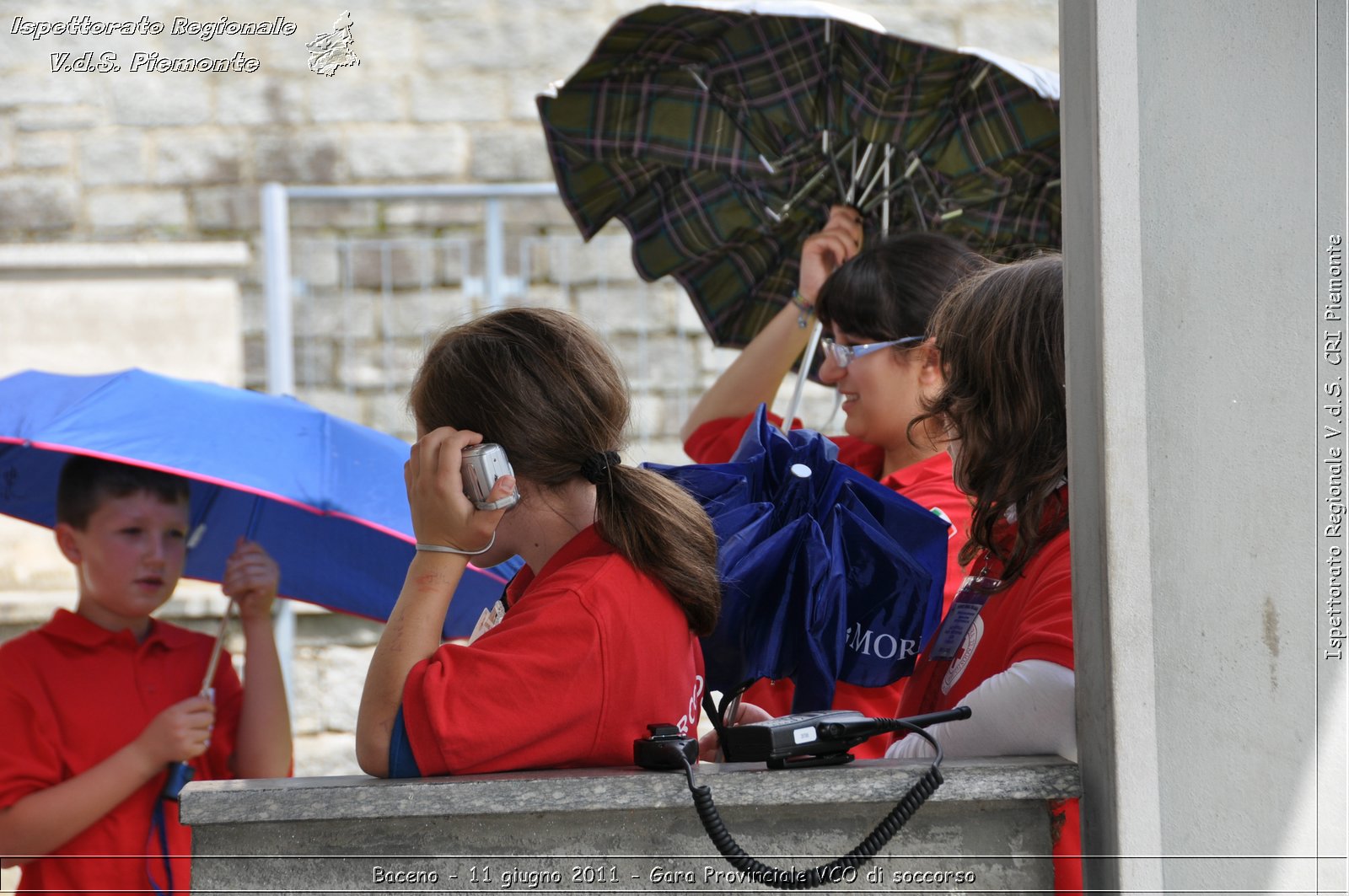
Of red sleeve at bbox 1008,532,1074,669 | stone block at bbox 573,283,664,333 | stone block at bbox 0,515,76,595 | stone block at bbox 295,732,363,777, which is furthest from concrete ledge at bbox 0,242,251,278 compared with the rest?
red sleeve at bbox 1008,532,1074,669

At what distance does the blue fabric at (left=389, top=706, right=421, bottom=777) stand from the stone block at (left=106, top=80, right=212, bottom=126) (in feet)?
20.7

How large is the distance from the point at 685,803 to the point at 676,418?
5.38 meters

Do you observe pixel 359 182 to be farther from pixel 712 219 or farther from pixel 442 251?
pixel 712 219

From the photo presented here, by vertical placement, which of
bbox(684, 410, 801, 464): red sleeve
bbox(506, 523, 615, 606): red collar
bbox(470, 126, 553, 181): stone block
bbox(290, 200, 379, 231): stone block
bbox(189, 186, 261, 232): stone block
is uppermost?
bbox(470, 126, 553, 181): stone block

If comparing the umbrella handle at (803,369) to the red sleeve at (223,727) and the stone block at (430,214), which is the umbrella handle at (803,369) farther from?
the stone block at (430,214)

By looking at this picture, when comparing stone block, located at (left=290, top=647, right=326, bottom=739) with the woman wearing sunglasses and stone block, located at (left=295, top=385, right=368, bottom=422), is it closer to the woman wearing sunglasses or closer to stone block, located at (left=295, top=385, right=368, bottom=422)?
stone block, located at (left=295, top=385, right=368, bottom=422)

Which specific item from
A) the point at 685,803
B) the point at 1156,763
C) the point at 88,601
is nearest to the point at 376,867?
the point at 685,803

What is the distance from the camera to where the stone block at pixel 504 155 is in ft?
23.5

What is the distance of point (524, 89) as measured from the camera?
23.6ft

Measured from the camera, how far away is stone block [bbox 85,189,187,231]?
7.04 m

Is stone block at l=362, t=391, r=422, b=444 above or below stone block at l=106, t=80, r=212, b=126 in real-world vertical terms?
below

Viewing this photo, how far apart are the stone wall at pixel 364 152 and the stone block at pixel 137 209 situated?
0.01 metres

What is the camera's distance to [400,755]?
1507 mm

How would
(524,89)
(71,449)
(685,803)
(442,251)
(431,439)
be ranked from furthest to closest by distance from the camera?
(524,89) < (442,251) < (71,449) < (431,439) < (685,803)
